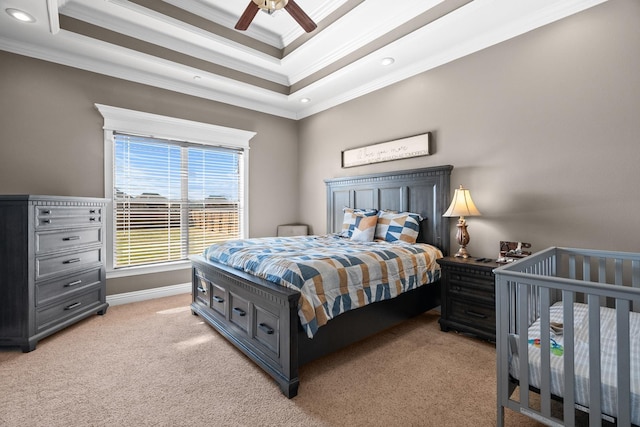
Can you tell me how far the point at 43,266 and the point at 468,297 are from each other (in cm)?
359

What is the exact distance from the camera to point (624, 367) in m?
1.12

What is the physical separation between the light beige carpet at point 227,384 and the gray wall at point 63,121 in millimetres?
1504

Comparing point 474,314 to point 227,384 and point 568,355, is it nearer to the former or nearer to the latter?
point 568,355

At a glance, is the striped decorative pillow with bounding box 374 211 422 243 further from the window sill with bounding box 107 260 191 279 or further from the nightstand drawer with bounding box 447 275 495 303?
the window sill with bounding box 107 260 191 279

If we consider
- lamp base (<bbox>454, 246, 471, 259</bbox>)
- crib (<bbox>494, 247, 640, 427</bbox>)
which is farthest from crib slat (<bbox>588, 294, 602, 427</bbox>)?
lamp base (<bbox>454, 246, 471, 259</bbox>)

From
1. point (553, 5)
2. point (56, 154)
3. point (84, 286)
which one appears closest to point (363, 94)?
point (553, 5)

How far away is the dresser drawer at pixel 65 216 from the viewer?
2.51 m

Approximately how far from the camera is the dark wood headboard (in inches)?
126

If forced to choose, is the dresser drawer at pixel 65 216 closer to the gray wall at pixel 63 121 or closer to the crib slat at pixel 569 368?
the gray wall at pixel 63 121

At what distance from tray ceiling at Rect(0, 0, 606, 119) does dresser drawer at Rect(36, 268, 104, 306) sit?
7.34 feet

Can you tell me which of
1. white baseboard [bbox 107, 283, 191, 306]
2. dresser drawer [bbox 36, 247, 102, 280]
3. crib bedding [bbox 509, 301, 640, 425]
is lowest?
white baseboard [bbox 107, 283, 191, 306]

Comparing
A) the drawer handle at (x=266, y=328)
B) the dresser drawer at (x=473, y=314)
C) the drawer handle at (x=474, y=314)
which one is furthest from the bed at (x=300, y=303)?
the drawer handle at (x=474, y=314)

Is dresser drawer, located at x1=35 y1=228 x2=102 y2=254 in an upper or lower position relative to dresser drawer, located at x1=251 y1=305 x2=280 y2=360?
upper

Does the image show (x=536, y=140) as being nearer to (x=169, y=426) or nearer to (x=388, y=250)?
(x=388, y=250)
